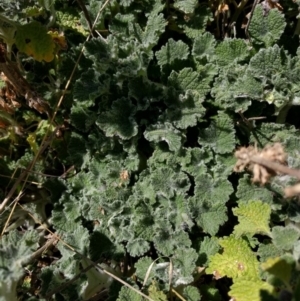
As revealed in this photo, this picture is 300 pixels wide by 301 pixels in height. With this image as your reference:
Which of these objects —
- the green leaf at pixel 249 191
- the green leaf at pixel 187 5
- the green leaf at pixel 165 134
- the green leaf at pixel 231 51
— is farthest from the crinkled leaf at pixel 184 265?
the green leaf at pixel 187 5

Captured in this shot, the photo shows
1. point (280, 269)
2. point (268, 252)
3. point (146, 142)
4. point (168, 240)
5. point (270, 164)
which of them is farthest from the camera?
point (146, 142)

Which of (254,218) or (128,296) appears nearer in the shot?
(254,218)

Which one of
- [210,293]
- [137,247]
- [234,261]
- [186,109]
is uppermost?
[186,109]

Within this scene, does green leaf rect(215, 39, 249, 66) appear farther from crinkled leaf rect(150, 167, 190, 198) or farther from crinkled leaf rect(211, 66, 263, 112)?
crinkled leaf rect(150, 167, 190, 198)

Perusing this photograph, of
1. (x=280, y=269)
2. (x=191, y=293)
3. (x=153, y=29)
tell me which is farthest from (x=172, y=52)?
(x=280, y=269)

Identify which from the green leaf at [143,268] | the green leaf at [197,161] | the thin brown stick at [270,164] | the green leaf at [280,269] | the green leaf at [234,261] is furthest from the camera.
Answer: the green leaf at [197,161]

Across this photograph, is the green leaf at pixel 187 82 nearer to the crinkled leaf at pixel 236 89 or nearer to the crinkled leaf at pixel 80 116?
the crinkled leaf at pixel 236 89

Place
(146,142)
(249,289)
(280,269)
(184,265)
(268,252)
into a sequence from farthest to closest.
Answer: (146,142) < (184,265) < (268,252) < (249,289) < (280,269)

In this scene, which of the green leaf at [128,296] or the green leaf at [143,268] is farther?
the green leaf at [143,268]

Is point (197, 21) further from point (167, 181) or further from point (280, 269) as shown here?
point (280, 269)

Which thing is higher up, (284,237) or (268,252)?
(284,237)
